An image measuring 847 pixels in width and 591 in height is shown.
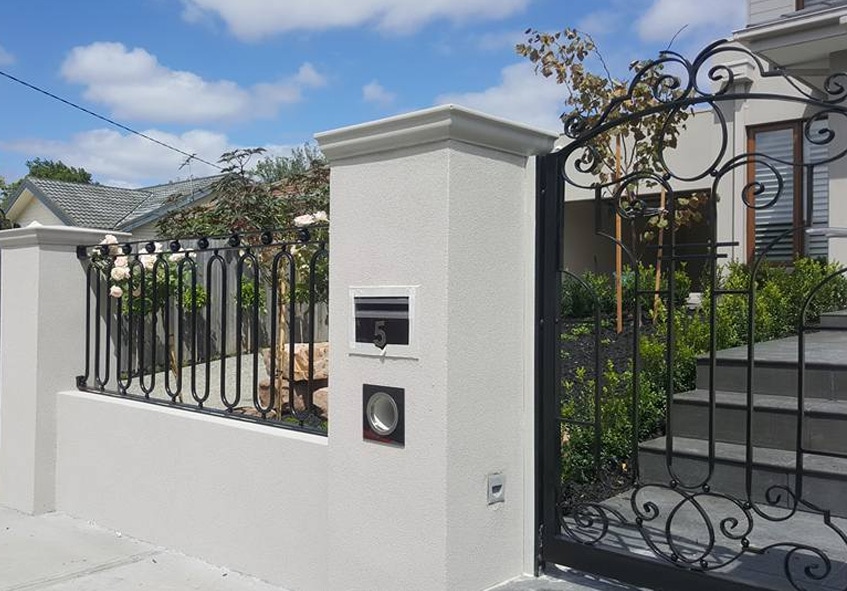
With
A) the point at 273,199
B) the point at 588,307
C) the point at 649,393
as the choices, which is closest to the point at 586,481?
the point at 649,393

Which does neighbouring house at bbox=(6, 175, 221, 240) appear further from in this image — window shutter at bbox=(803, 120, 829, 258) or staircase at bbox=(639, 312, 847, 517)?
staircase at bbox=(639, 312, 847, 517)

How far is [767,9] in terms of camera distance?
28.8ft

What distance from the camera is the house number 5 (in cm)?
333

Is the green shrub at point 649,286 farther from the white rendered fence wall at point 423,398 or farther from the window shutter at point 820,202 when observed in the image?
the white rendered fence wall at point 423,398

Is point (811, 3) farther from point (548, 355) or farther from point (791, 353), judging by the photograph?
point (548, 355)

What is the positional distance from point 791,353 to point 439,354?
128 inches

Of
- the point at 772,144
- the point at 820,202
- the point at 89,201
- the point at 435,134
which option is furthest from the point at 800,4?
the point at 89,201

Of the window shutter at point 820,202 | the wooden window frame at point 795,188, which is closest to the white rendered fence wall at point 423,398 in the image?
the wooden window frame at point 795,188

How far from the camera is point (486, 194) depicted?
3.31 metres

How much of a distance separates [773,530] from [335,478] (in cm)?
234

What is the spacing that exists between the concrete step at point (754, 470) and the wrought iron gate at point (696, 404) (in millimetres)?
11

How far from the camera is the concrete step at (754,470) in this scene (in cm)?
422

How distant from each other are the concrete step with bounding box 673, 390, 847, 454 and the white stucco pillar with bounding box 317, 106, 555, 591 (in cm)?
202

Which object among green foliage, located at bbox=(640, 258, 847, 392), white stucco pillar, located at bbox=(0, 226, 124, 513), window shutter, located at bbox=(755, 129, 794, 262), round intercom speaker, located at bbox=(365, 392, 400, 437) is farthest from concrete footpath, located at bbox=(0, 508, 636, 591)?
window shutter, located at bbox=(755, 129, 794, 262)
